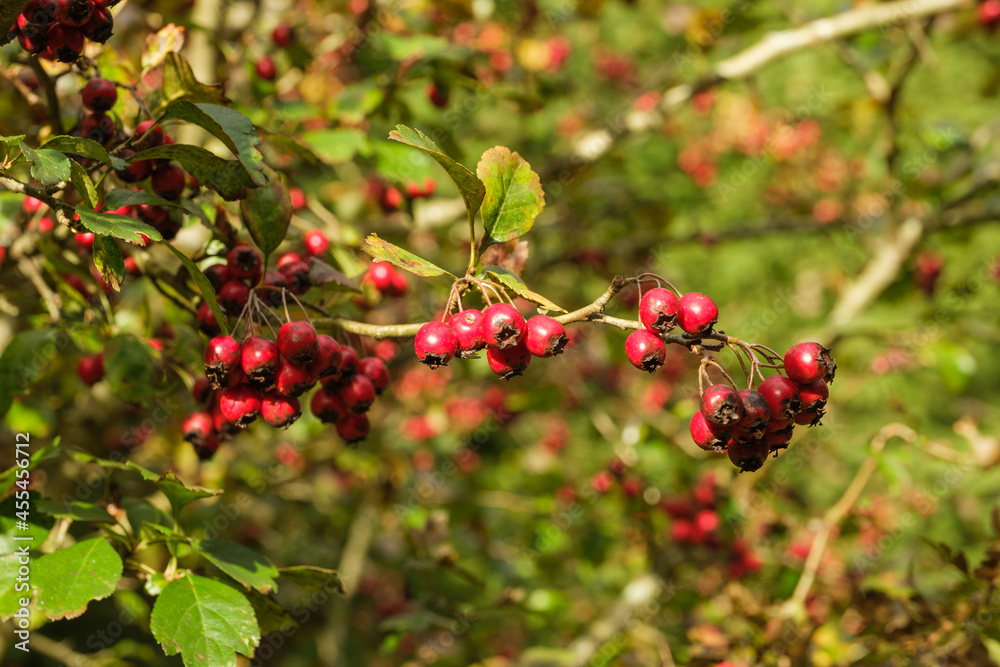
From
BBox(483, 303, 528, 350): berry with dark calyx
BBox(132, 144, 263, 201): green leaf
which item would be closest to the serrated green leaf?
BBox(132, 144, 263, 201): green leaf

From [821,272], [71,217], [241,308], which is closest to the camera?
[71,217]

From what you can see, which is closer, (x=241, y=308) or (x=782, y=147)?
(x=241, y=308)

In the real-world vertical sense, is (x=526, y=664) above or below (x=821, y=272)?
above

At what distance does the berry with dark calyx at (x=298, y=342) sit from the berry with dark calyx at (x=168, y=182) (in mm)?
437

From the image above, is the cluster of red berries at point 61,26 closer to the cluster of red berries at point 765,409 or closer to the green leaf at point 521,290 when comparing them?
the green leaf at point 521,290

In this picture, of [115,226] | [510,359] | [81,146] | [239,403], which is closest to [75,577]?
[239,403]

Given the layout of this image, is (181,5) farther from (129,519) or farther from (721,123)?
(721,123)

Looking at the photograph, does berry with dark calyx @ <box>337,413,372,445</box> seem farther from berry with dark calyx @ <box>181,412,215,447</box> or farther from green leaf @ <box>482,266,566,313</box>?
green leaf @ <box>482,266,566,313</box>

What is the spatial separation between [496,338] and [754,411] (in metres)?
0.38

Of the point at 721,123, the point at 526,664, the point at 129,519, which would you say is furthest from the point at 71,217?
the point at 721,123

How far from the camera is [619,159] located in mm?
3932

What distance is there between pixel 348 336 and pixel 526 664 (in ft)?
5.63

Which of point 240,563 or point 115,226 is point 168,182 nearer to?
point 115,226

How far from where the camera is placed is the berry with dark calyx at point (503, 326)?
1.02 m
